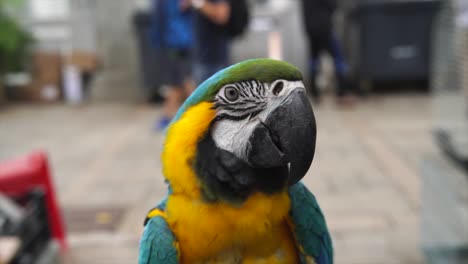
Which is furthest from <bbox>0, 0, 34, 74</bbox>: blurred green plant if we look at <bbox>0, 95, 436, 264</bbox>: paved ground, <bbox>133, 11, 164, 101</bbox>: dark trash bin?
<bbox>133, 11, 164, 101</bbox>: dark trash bin

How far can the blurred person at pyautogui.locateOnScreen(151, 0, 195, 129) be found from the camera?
4277 millimetres

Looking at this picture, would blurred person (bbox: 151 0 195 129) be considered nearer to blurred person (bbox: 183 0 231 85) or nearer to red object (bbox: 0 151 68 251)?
blurred person (bbox: 183 0 231 85)

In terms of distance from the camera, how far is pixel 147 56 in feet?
21.7

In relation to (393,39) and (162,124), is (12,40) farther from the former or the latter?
(393,39)

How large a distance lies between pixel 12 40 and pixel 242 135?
21.3 feet

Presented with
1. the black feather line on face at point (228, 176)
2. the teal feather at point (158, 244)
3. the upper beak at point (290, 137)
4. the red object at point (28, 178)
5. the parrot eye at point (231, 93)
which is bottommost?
the red object at point (28, 178)

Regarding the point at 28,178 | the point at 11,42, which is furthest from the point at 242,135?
the point at 11,42

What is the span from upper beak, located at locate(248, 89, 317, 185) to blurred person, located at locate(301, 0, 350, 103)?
184 inches

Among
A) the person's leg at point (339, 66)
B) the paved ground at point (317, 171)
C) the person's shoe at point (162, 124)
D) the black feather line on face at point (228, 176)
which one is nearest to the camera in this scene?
the black feather line on face at point (228, 176)

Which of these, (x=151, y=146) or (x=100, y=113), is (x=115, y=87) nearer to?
(x=100, y=113)

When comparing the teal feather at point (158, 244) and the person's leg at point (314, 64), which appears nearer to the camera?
the teal feather at point (158, 244)

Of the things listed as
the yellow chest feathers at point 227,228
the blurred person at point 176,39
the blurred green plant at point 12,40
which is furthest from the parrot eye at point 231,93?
the blurred green plant at point 12,40

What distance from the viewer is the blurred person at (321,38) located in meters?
5.39

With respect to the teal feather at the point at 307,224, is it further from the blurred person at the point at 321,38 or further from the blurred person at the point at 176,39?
the blurred person at the point at 321,38
